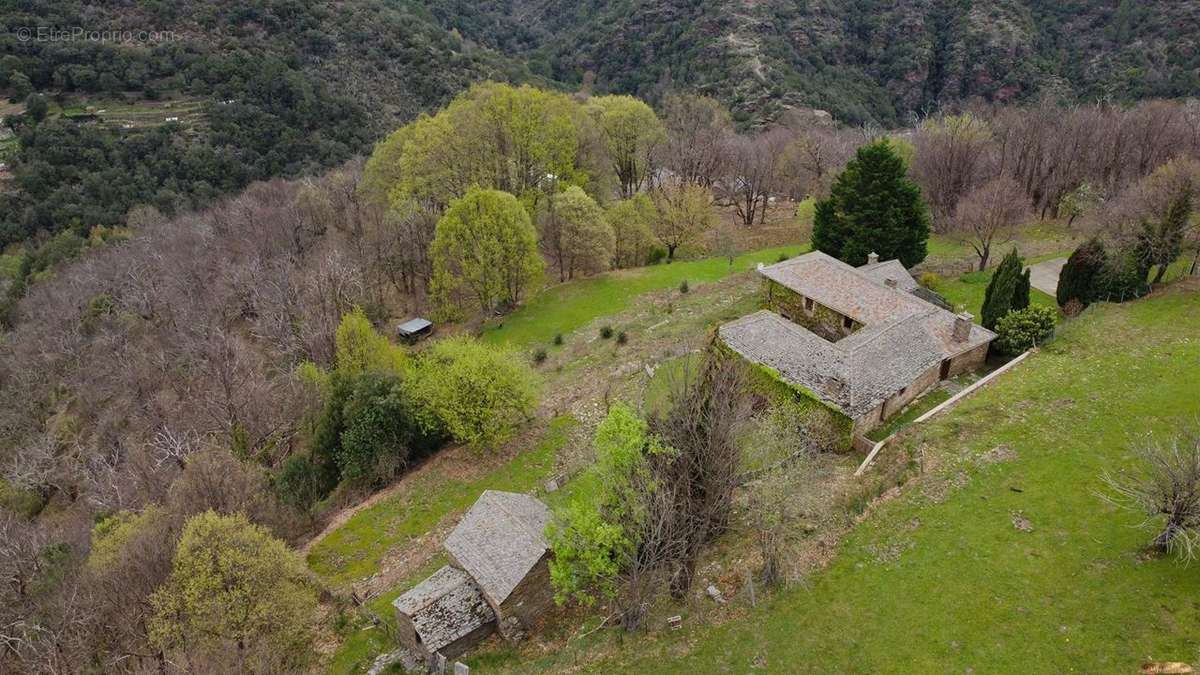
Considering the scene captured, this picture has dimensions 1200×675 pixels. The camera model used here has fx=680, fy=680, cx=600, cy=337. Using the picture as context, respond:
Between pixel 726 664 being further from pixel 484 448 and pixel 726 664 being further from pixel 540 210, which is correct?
pixel 540 210

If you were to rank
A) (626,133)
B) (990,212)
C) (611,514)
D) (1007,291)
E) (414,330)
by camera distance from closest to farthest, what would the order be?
(611,514), (1007,291), (990,212), (414,330), (626,133)

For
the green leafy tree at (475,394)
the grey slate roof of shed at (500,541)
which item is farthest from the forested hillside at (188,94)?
the grey slate roof of shed at (500,541)

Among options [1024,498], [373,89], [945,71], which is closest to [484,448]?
[1024,498]

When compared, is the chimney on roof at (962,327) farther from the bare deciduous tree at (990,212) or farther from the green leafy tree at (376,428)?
the green leafy tree at (376,428)

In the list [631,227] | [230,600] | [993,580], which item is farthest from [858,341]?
[631,227]

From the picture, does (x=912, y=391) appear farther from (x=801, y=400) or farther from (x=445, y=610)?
(x=445, y=610)

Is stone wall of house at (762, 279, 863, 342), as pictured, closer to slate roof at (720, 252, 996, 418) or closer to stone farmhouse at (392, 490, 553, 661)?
slate roof at (720, 252, 996, 418)
